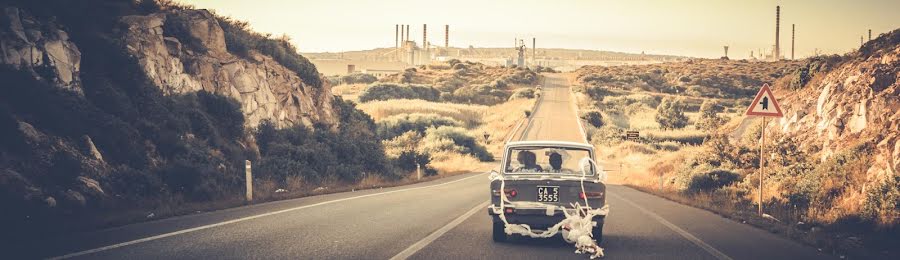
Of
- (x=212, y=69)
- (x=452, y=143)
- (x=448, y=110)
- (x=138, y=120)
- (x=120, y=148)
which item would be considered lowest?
(x=452, y=143)

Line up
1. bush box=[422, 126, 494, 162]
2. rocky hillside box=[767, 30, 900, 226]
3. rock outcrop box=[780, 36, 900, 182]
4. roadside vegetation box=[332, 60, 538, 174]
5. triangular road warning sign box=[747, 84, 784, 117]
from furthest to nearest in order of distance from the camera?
1. bush box=[422, 126, 494, 162]
2. roadside vegetation box=[332, 60, 538, 174]
3. rock outcrop box=[780, 36, 900, 182]
4. triangular road warning sign box=[747, 84, 784, 117]
5. rocky hillside box=[767, 30, 900, 226]

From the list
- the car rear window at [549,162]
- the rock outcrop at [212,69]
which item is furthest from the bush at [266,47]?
the car rear window at [549,162]

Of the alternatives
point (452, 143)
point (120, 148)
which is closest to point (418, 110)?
point (452, 143)

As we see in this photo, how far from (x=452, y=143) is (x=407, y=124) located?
1015 centimetres

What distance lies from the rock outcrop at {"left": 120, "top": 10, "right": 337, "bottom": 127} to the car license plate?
49.0 feet

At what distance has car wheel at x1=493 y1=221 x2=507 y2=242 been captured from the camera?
10414 millimetres

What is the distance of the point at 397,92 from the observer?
110m

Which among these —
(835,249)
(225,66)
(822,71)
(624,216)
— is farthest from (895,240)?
(225,66)

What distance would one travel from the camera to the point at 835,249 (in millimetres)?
10305

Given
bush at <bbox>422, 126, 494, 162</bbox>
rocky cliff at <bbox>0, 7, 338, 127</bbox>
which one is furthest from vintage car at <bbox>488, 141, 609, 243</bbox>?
bush at <bbox>422, 126, 494, 162</bbox>

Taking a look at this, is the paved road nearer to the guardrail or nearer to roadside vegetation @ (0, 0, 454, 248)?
roadside vegetation @ (0, 0, 454, 248)

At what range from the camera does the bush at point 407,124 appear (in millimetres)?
62178

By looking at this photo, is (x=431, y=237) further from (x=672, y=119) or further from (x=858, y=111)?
(x=672, y=119)

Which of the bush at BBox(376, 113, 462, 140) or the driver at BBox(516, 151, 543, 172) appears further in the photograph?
the bush at BBox(376, 113, 462, 140)
